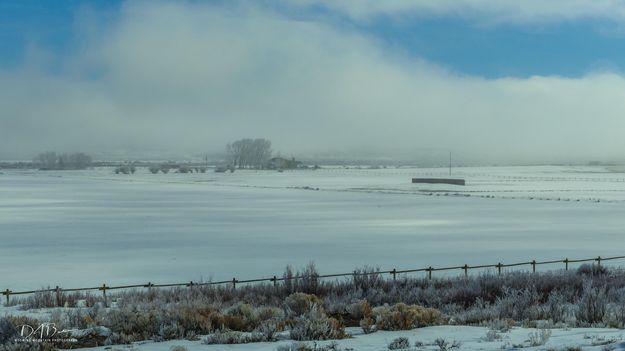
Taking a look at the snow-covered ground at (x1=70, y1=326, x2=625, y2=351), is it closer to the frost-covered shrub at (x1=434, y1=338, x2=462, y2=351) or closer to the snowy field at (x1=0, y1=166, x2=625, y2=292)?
the frost-covered shrub at (x1=434, y1=338, x2=462, y2=351)

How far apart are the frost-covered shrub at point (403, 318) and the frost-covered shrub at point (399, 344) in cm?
139

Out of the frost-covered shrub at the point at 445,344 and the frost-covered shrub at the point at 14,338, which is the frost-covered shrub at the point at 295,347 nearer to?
the frost-covered shrub at the point at 445,344

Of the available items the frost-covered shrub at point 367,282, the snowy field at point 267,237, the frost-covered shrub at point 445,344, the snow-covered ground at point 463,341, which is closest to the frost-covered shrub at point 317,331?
the snow-covered ground at point 463,341

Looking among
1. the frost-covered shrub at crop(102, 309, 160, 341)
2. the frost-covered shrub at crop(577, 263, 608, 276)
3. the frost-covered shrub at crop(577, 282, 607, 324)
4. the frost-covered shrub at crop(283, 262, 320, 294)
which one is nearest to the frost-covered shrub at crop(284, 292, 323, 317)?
the frost-covered shrub at crop(102, 309, 160, 341)

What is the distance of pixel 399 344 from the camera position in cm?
895

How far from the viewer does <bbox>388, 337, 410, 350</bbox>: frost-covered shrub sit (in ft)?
29.0

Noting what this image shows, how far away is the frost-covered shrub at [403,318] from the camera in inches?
416

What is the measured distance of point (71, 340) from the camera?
9406 millimetres

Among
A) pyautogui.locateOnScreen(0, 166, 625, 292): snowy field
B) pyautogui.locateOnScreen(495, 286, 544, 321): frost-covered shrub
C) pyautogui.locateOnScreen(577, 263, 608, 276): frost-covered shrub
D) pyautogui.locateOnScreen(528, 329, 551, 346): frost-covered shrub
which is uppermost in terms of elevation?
pyautogui.locateOnScreen(528, 329, 551, 346): frost-covered shrub

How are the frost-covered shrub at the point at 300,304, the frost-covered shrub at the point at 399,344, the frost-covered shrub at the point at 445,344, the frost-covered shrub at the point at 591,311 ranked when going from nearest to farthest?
the frost-covered shrub at the point at 445,344
the frost-covered shrub at the point at 399,344
the frost-covered shrub at the point at 591,311
the frost-covered shrub at the point at 300,304

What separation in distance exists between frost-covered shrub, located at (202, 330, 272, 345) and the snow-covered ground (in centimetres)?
14

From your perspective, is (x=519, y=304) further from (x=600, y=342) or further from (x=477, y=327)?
(x=600, y=342)

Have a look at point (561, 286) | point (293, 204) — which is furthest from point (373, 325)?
point (293, 204)

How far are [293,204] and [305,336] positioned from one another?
43.5 m
